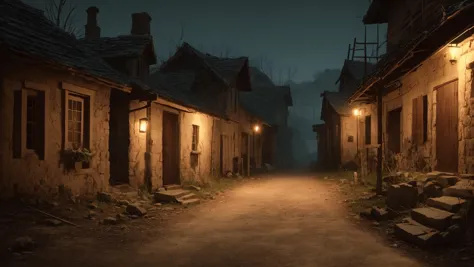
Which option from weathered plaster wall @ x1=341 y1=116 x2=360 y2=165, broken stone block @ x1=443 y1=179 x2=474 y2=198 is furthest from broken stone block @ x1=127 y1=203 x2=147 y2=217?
weathered plaster wall @ x1=341 y1=116 x2=360 y2=165

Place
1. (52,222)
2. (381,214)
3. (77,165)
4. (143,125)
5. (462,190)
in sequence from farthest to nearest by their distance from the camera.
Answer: (143,125), (77,165), (381,214), (52,222), (462,190)

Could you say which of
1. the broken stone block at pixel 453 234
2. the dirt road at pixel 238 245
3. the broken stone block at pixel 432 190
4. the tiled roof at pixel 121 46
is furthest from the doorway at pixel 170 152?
the broken stone block at pixel 453 234

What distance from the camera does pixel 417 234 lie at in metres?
6.35

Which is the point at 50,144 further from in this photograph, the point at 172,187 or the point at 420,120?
the point at 420,120

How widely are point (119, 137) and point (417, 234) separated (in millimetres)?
9195

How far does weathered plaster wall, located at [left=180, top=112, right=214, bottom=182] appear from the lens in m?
15.8

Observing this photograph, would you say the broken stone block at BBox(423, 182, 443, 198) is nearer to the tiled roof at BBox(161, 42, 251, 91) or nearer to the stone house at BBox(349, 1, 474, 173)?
the stone house at BBox(349, 1, 474, 173)

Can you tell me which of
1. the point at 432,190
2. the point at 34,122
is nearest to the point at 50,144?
the point at 34,122

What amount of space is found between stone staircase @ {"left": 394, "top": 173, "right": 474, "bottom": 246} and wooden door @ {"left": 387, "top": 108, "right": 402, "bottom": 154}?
650 cm

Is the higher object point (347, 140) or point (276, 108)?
point (276, 108)

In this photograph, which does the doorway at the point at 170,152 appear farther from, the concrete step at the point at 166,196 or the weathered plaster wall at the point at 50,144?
the weathered plaster wall at the point at 50,144

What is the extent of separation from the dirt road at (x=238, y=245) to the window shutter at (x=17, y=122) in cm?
271

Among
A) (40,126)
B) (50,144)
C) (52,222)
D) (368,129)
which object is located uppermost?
(368,129)

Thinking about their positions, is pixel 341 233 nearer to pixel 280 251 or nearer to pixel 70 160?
pixel 280 251
